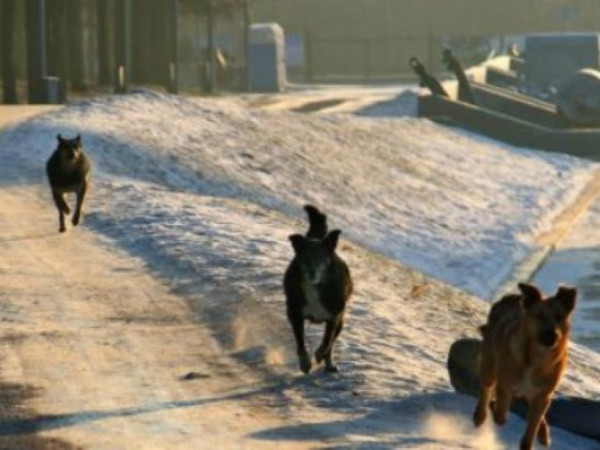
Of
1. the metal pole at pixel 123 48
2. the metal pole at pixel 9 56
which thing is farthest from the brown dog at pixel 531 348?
the metal pole at pixel 123 48

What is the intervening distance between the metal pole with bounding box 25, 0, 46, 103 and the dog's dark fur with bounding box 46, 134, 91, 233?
24927 mm

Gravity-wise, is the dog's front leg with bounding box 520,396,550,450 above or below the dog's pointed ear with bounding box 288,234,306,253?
below

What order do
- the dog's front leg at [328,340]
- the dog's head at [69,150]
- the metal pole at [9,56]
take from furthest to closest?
the metal pole at [9,56], the dog's head at [69,150], the dog's front leg at [328,340]

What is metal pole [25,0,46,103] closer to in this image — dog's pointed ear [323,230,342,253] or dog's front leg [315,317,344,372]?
dog's front leg [315,317,344,372]

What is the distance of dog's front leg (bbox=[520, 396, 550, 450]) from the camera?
10.6m

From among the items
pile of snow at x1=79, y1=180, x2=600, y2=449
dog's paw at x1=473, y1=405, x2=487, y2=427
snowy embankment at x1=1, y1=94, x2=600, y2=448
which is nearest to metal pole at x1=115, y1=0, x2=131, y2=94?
snowy embankment at x1=1, y1=94, x2=600, y2=448

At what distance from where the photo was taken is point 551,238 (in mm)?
33562

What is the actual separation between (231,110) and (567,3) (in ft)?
266

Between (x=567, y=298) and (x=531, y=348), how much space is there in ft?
1.30

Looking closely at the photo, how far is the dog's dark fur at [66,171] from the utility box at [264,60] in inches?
1927

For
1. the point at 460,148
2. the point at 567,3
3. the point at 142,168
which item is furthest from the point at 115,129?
the point at 567,3

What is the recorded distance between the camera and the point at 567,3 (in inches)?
4717

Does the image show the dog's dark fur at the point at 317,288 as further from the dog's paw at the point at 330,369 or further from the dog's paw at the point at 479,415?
the dog's paw at the point at 479,415

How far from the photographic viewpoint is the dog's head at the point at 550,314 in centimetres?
1009
